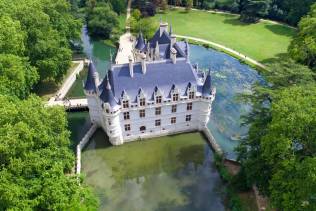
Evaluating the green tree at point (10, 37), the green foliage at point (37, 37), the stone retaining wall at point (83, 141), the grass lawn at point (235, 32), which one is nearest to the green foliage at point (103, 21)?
the grass lawn at point (235, 32)

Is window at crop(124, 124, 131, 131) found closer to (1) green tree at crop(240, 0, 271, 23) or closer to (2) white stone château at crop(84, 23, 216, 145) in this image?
(2) white stone château at crop(84, 23, 216, 145)

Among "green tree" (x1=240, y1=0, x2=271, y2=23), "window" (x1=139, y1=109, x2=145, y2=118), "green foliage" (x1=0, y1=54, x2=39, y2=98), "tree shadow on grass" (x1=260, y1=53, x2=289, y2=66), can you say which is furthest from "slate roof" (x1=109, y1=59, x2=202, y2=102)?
"green tree" (x1=240, y1=0, x2=271, y2=23)

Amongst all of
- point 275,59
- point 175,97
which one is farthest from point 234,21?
point 175,97

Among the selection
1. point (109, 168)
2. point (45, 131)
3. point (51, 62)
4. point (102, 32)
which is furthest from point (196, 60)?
point (45, 131)

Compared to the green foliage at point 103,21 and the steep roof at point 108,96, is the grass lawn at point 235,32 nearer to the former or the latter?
the green foliage at point 103,21

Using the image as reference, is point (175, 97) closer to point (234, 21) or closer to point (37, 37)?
point (37, 37)
